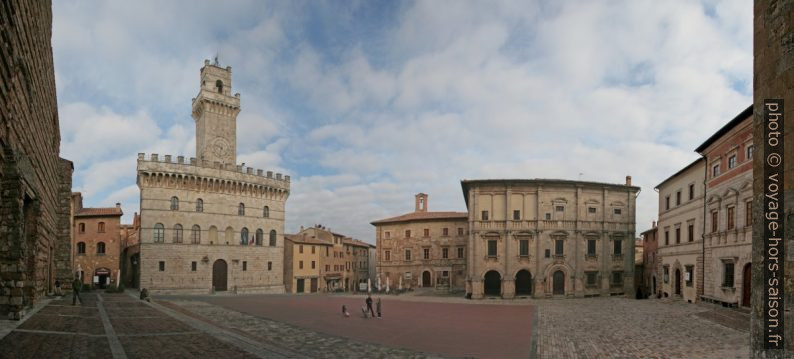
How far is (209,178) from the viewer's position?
48.9 meters

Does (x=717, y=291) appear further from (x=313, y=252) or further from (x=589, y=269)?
(x=313, y=252)

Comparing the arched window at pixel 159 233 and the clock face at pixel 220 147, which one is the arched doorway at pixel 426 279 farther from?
the arched window at pixel 159 233

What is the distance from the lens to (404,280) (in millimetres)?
54969

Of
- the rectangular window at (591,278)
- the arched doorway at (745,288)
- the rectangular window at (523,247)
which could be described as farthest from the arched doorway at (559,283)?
the arched doorway at (745,288)

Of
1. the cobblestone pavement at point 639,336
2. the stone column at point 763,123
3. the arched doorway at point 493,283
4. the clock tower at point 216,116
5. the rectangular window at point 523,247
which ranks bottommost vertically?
the arched doorway at point 493,283

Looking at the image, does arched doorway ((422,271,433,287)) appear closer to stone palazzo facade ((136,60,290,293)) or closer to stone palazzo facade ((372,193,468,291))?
stone palazzo facade ((372,193,468,291))

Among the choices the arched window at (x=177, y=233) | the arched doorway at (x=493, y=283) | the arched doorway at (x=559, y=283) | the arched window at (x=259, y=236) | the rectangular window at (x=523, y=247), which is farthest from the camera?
the arched window at (x=259, y=236)

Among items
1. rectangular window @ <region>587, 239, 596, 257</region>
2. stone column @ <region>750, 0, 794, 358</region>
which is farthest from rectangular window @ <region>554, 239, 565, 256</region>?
stone column @ <region>750, 0, 794, 358</region>

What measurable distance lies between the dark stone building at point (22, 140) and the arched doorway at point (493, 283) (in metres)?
35.6

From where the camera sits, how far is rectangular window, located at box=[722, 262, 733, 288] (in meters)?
25.6

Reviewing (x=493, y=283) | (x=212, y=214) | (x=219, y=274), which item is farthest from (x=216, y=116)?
(x=493, y=283)

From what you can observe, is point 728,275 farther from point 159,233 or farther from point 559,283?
point 159,233

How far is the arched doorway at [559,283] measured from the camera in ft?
138

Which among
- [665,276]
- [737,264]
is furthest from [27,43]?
[665,276]
